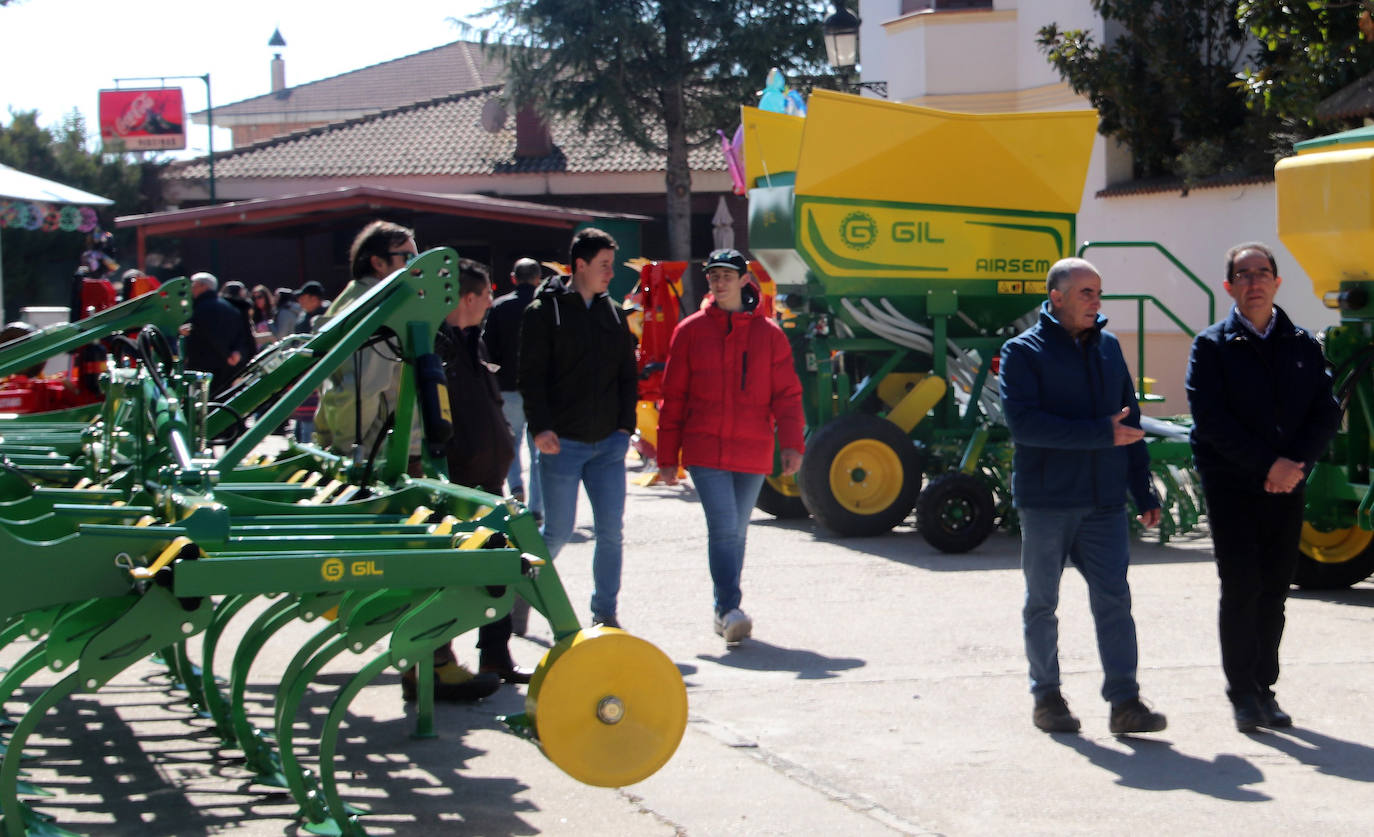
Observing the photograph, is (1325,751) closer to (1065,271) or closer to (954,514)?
(1065,271)

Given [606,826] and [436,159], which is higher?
[436,159]

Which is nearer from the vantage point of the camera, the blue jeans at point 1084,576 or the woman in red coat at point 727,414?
the blue jeans at point 1084,576

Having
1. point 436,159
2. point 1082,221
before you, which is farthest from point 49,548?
point 436,159

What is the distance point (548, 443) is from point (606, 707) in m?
2.82

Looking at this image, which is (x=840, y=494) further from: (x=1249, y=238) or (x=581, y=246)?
(x=1249, y=238)

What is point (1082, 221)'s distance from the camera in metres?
17.7

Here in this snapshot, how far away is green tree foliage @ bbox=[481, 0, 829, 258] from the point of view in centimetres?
3469

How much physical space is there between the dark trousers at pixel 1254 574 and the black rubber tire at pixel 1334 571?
8.16 ft

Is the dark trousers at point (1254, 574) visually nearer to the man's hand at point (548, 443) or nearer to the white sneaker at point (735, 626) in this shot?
the white sneaker at point (735, 626)

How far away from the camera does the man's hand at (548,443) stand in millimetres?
6766

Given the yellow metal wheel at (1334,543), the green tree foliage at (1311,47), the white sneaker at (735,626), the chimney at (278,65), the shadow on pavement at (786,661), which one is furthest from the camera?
the chimney at (278,65)

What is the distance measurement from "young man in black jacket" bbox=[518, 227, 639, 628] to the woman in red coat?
12.1 inches

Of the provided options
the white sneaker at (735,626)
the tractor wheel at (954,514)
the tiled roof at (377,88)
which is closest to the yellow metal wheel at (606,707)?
the white sneaker at (735,626)

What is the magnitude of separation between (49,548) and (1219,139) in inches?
544
